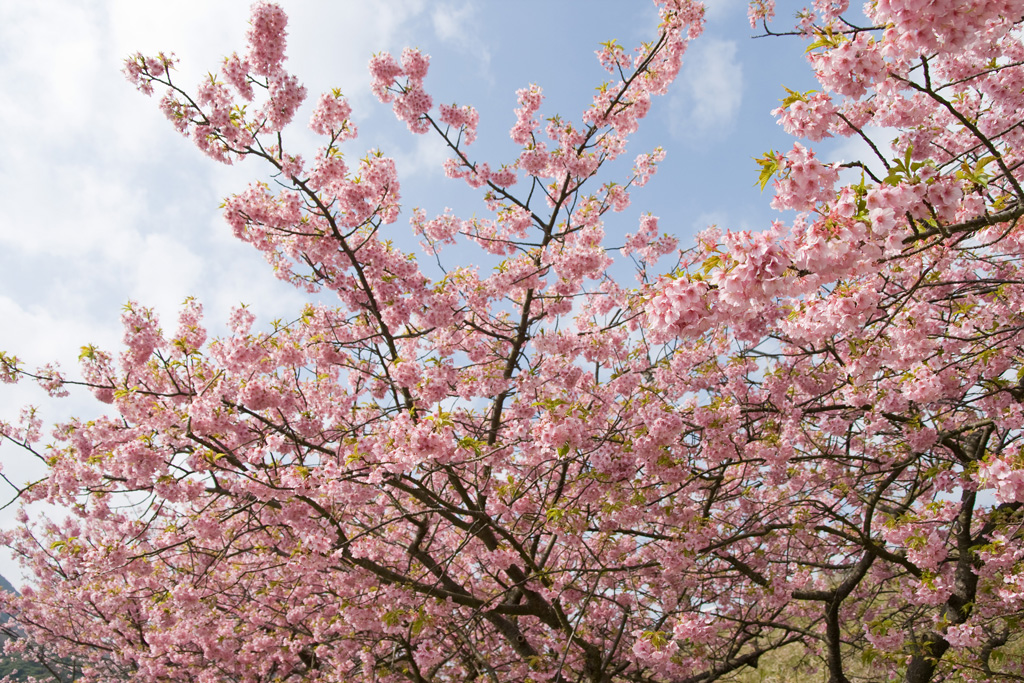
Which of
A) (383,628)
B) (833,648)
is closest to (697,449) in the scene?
(833,648)

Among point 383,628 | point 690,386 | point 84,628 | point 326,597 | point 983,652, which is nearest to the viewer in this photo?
point 983,652

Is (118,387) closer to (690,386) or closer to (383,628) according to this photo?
(383,628)

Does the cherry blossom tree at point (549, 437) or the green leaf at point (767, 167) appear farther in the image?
the cherry blossom tree at point (549, 437)

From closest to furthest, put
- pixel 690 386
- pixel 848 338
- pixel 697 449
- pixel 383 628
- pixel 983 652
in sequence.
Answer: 1. pixel 848 338
2. pixel 983 652
3. pixel 697 449
4. pixel 383 628
5. pixel 690 386

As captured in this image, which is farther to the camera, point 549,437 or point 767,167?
point 549,437

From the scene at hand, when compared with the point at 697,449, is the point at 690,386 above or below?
above

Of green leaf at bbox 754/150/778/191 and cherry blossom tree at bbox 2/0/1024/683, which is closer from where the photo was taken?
green leaf at bbox 754/150/778/191

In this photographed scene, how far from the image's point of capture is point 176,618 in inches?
293

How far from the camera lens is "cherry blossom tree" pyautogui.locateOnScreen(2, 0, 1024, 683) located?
16.0ft

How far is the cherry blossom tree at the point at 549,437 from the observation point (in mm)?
4879

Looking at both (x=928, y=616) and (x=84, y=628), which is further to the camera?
(x=84, y=628)

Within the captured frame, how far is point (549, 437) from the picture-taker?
435 centimetres

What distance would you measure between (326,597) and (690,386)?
6.11 meters

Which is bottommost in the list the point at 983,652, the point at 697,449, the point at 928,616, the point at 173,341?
the point at 983,652
